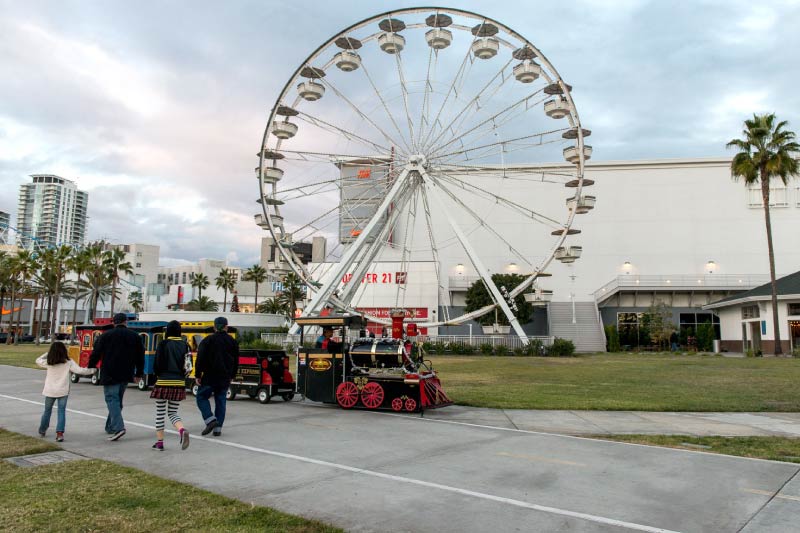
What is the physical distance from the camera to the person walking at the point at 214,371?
9289mm

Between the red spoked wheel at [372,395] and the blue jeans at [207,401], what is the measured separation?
4.32 metres

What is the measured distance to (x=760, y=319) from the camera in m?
42.4

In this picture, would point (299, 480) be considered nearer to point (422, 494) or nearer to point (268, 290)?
point (422, 494)

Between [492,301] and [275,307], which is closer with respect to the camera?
[492,301]

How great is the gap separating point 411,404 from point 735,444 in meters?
6.36

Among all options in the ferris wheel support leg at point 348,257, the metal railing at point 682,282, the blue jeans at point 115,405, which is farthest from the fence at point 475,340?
the blue jeans at point 115,405

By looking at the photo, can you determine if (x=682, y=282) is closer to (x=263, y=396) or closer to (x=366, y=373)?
(x=366, y=373)

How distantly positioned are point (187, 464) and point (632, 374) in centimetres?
2104

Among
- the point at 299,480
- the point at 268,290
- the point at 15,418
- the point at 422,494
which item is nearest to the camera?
the point at 422,494

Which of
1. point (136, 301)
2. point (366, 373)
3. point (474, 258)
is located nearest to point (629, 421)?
point (366, 373)

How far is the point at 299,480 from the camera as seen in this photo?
265 inches

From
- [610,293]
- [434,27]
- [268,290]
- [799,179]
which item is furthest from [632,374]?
[268,290]

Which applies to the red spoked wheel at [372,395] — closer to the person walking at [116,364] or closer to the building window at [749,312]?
the person walking at [116,364]

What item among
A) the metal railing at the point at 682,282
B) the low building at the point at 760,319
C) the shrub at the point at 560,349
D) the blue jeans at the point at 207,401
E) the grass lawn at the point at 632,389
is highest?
the metal railing at the point at 682,282
